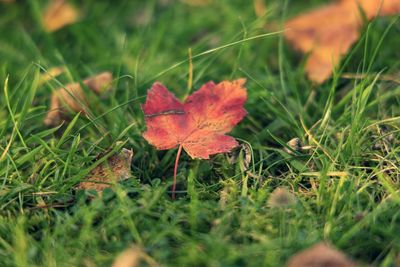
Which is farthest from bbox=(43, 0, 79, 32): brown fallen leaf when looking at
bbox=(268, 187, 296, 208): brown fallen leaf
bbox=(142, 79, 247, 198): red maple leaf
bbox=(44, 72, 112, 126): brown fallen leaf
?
bbox=(268, 187, 296, 208): brown fallen leaf

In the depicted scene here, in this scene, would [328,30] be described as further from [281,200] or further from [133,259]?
[133,259]

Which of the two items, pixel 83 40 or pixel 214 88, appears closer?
pixel 214 88

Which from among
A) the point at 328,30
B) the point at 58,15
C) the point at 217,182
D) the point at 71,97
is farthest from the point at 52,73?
the point at 328,30

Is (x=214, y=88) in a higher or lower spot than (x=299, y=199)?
higher

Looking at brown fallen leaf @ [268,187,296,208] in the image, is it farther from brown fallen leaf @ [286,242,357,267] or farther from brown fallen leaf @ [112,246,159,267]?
brown fallen leaf @ [112,246,159,267]

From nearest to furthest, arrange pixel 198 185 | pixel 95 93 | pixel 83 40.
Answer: pixel 198 185
pixel 95 93
pixel 83 40

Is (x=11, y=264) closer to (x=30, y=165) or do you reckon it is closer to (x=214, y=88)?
(x=30, y=165)

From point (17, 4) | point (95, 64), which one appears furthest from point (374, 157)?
point (17, 4)

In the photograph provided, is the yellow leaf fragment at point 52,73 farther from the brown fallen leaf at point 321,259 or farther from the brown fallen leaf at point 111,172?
the brown fallen leaf at point 321,259
